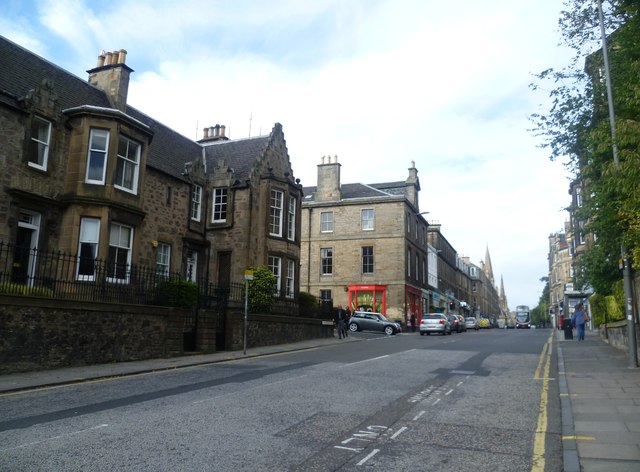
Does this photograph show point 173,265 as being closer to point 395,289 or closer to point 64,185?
point 64,185

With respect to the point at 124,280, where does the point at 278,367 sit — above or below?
below

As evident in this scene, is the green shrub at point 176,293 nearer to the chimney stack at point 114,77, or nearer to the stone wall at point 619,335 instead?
the chimney stack at point 114,77

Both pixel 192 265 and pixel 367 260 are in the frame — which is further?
pixel 367 260

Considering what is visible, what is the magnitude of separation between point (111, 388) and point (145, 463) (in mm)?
5725

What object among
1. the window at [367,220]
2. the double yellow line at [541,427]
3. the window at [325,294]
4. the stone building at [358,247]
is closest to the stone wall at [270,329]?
the double yellow line at [541,427]

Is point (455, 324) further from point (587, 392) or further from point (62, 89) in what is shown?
point (587, 392)

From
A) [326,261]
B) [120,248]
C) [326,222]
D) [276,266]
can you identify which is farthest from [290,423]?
[326,222]

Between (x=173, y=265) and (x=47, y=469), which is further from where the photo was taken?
(x=173, y=265)

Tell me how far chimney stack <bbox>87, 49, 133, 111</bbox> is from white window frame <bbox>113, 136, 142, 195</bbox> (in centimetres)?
374

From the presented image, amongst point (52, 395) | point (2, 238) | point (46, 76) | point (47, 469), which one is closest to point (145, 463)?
point (47, 469)

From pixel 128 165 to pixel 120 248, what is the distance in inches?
128

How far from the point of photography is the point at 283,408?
838cm

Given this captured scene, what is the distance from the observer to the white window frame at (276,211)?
28372 millimetres

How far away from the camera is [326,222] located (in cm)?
4809
